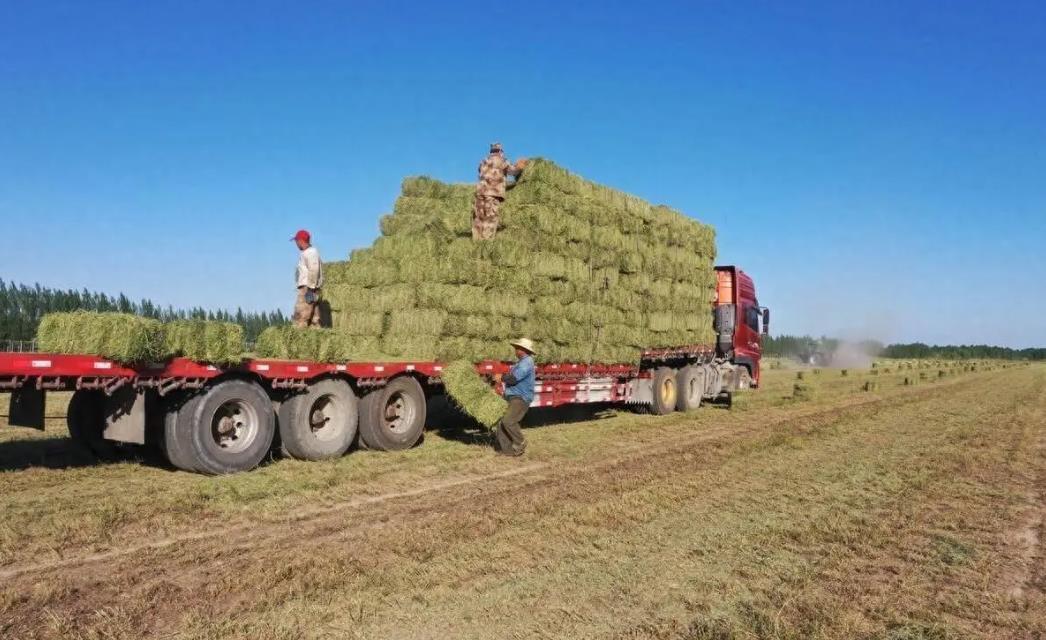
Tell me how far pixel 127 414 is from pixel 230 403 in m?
1.12

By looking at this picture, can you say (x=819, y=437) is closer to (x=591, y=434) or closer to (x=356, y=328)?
(x=591, y=434)

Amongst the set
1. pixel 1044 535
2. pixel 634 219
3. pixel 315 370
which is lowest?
pixel 1044 535

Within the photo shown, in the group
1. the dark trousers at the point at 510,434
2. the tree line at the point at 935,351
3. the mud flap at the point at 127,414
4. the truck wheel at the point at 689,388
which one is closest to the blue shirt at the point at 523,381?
the dark trousers at the point at 510,434

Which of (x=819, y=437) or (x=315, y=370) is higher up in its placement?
(x=315, y=370)

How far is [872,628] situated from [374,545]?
3.71 metres

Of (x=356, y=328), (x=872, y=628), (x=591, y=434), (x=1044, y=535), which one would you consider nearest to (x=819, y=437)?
(x=591, y=434)

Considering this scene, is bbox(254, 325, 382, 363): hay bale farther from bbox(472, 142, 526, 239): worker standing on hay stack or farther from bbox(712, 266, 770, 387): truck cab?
bbox(712, 266, 770, 387): truck cab

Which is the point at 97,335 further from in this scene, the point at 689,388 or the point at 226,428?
the point at 689,388

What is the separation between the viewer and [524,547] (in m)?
6.37

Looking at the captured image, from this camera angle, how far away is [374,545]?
6277 mm

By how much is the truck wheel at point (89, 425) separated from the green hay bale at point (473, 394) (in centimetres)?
475

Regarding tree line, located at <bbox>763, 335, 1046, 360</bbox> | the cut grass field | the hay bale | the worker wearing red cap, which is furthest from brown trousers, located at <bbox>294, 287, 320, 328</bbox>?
tree line, located at <bbox>763, 335, 1046, 360</bbox>

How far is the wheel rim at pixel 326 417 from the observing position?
34.5 ft

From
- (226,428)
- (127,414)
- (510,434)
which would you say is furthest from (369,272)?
(127,414)
